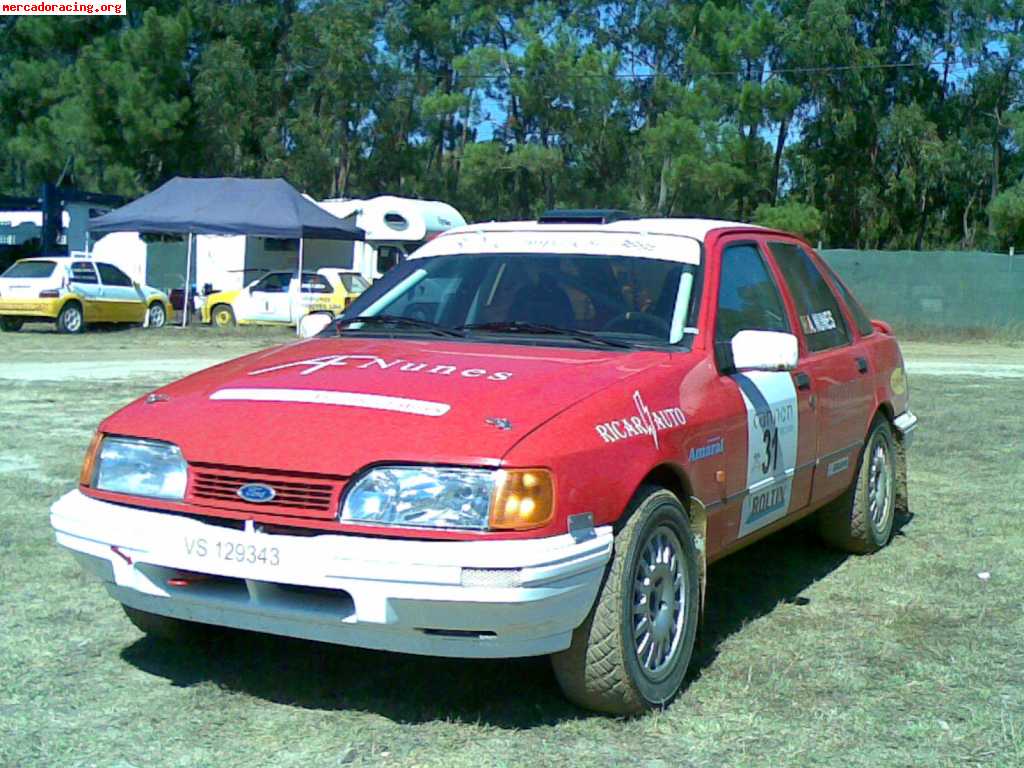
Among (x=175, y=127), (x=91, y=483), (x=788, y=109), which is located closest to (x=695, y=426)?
(x=91, y=483)

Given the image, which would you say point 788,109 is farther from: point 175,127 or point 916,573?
point 916,573

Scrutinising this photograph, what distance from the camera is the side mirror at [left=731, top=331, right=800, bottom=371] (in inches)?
188

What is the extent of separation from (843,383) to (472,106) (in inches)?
1728

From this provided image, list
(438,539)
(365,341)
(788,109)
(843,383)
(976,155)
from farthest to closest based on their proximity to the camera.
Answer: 1. (976,155)
2. (788,109)
3. (843,383)
4. (365,341)
5. (438,539)

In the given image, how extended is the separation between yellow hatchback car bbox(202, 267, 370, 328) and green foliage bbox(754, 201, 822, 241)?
1870 centimetres

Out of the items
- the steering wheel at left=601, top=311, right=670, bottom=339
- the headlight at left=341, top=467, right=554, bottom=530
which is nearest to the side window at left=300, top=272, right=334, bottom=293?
the steering wheel at left=601, top=311, right=670, bottom=339

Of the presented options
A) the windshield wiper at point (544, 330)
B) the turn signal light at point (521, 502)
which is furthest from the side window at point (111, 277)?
the turn signal light at point (521, 502)

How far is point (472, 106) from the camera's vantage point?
160 feet

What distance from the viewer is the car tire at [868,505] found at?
6449 mm

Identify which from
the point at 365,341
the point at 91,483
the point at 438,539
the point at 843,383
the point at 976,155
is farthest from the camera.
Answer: the point at 976,155

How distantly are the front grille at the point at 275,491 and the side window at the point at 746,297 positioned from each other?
73.0 inches

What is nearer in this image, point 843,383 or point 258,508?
point 258,508
